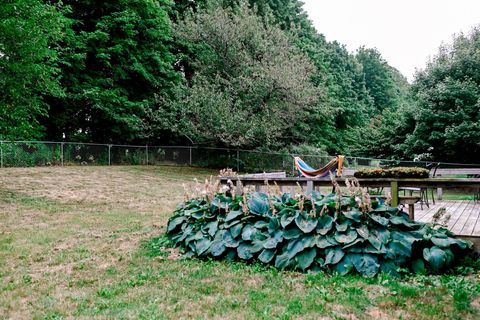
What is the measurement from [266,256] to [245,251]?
0.28 m

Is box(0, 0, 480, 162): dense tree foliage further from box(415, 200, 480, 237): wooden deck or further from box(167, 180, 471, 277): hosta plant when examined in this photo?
box(167, 180, 471, 277): hosta plant

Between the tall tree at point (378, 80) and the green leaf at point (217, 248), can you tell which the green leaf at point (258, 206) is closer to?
the green leaf at point (217, 248)

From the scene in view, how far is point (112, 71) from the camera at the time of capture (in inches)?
697

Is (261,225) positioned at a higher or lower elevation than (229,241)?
higher

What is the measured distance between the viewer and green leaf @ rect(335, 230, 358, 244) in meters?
3.94

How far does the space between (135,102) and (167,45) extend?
148 inches

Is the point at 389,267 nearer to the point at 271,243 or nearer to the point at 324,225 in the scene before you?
the point at 324,225

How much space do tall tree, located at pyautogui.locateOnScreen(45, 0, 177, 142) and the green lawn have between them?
36.8ft

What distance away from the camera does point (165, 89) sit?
1850 centimetres

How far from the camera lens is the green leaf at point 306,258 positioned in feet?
13.0

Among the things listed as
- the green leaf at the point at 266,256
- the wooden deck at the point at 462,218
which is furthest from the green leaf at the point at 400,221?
the green leaf at the point at 266,256

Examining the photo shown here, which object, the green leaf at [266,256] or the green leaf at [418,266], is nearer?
the green leaf at [418,266]

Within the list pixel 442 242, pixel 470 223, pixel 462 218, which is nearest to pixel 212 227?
pixel 442 242

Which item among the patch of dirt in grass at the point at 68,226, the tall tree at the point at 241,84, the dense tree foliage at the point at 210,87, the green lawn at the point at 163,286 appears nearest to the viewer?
the green lawn at the point at 163,286
